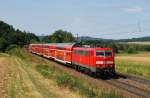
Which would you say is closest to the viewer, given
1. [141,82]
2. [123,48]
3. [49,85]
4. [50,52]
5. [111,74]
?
[49,85]

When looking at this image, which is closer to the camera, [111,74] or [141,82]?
[141,82]

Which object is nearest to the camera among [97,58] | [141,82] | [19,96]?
[19,96]

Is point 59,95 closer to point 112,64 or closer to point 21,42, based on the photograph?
point 112,64

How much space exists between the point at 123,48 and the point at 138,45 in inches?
462

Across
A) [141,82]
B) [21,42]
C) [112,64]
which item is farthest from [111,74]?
[21,42]

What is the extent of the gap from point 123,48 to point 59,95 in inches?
5787

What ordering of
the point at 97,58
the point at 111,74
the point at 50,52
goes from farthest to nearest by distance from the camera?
the point at 50,52, the point at 111,74, the point at 97,58

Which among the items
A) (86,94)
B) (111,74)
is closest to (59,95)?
(86,94)

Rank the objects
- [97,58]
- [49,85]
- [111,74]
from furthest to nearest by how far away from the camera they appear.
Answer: [111,74] < [97,58] < [49,85]

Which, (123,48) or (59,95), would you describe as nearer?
(59,95)

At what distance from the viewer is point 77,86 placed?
23594 millimetres

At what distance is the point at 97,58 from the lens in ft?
106

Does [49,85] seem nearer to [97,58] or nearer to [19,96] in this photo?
[19,96]

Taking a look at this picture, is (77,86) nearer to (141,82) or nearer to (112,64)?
(141,82)
